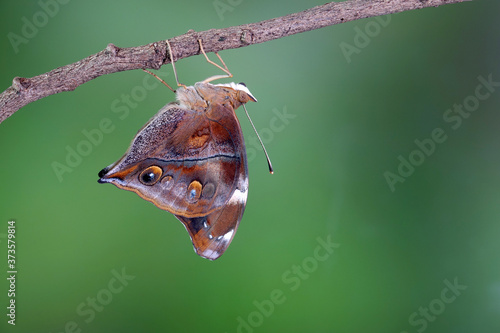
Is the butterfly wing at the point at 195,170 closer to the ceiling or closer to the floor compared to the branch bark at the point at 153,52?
closer to the floor

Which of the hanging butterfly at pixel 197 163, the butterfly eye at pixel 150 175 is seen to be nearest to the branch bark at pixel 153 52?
the hanging butterfly at pixel 197 163

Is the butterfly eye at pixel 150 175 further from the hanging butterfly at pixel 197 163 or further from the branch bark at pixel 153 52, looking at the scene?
the branch bark at pixel 153 52

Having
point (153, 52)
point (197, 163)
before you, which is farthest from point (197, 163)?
point (153, 52)

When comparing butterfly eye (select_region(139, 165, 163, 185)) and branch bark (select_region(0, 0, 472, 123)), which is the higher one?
branch bark (select_region(0, 0, 472, 123))

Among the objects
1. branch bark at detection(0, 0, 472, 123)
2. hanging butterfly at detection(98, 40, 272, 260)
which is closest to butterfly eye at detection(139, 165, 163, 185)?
hanging butterfly at detection(98, 40, 272, 260)

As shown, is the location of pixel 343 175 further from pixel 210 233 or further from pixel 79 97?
pixel 79 97

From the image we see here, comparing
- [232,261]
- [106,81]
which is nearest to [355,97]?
[232,261]

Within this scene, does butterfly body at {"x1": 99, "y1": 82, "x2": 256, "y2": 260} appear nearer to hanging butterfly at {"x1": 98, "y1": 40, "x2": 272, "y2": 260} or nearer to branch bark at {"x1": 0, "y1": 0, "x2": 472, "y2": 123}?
hanging butterfly at {"x1": 98, "y1": 40, "x2": 272, "y2": 260}
